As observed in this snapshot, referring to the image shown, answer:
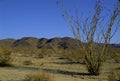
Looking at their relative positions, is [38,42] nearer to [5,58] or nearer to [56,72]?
[5,58]

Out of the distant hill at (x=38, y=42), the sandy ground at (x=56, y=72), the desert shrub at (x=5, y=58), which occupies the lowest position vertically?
the sandy ground at (x=56, y=72)

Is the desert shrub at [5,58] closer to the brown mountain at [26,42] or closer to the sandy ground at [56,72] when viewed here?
the sandy ground at [56,72]

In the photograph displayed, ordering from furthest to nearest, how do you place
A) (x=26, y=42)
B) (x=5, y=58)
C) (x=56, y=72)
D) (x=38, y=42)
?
(x=38, y=42)
(x=26, y=42)
(x=5, y=58)
(x=56, y=72)

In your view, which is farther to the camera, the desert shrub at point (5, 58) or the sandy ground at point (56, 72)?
the desert shrub at point (5, 58)

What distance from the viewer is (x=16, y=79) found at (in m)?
12.1

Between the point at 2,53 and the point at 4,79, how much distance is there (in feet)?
23.3

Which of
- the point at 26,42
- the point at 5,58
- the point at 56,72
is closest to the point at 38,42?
the point at 26,42

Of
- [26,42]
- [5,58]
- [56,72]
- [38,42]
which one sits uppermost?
[38,42]

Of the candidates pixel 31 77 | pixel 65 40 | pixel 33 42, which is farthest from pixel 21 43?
pixel 31 77

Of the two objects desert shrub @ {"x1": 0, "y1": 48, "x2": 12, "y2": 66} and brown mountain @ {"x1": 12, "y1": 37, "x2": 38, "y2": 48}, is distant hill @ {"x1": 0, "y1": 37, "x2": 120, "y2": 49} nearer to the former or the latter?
brown mountain @ {"x1": 12, "y1": 37, "x2": 38, "y2": 48}

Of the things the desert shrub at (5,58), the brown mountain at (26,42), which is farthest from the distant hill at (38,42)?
the desert shrub at (5,58)

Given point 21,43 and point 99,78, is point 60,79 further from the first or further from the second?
point 21,43

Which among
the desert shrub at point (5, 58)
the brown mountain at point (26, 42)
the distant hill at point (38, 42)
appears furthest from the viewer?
the brown mountain at point (26, 42)

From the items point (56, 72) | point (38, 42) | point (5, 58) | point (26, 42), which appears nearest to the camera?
point (56, 72)
